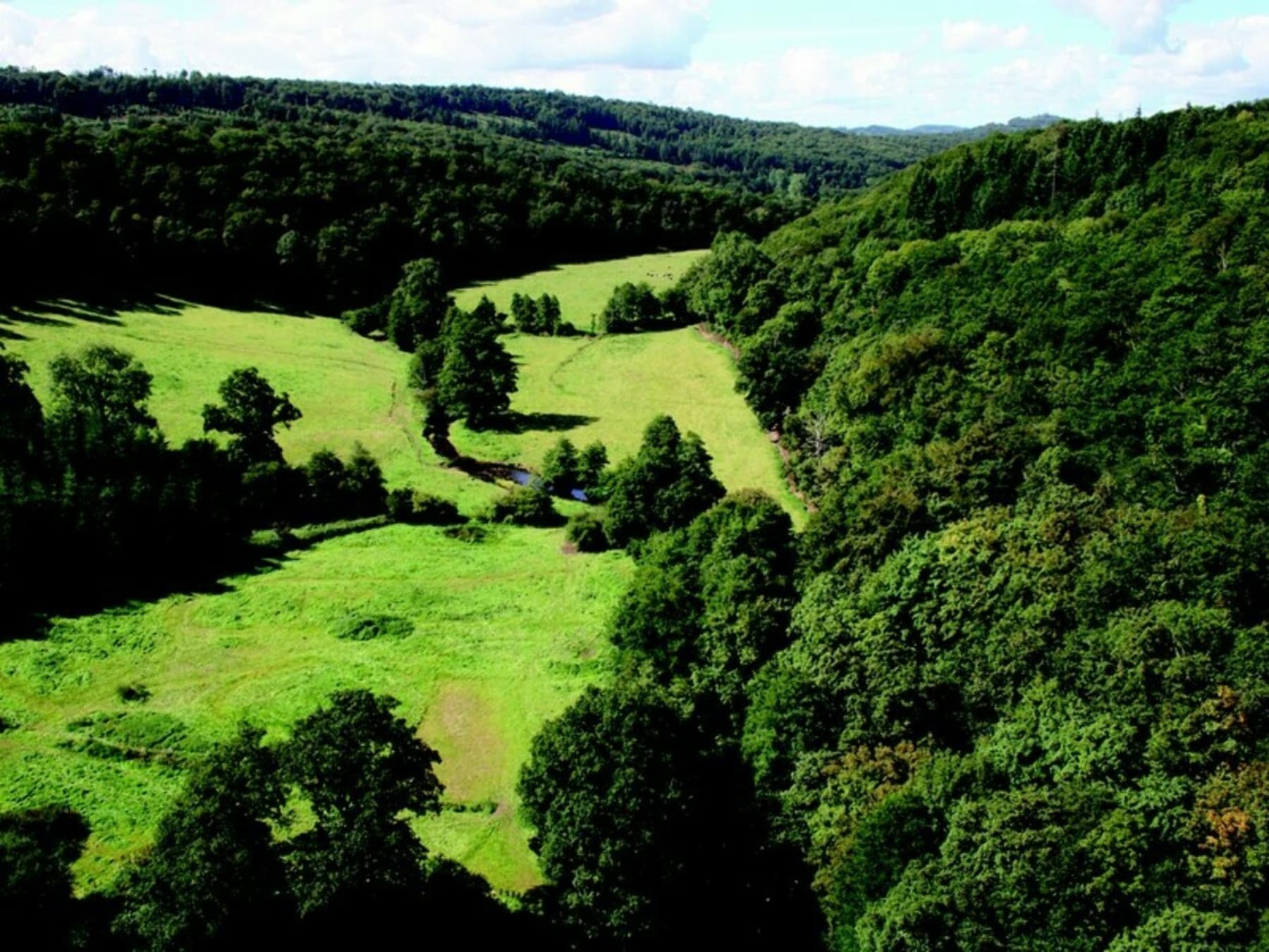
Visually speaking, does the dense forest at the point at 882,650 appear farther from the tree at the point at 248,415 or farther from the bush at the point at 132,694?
the bush at the point at 132,694

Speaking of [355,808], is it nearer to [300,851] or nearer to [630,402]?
[300,851]

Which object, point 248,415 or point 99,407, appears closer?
point 99,407

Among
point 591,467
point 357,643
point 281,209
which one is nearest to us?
point 357,643

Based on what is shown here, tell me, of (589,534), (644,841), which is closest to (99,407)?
(589,534)

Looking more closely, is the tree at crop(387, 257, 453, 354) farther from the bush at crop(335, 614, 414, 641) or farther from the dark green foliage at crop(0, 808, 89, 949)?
the dark green foliage at crop(0, 808, 89, 949)

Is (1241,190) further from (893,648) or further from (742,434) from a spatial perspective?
(893,648)

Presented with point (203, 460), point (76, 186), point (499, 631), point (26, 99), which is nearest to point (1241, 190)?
point (499, 631)
